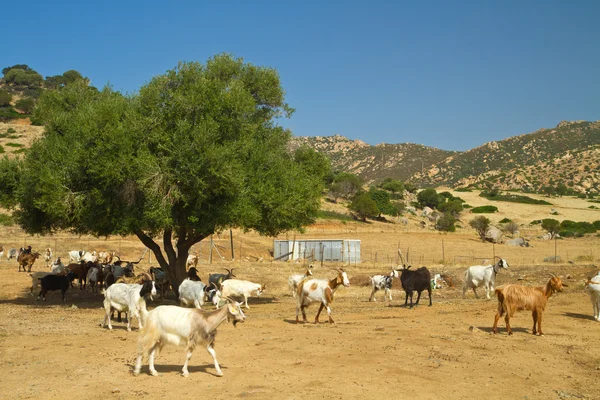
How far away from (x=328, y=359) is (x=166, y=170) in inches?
429

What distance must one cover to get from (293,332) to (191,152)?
8.22 m

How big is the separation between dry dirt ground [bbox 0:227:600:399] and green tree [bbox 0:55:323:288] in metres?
3.88

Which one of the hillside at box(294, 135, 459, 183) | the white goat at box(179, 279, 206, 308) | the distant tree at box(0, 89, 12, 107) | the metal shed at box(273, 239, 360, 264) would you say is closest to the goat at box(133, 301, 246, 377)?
the white goat at box(179, 279, 206, 308)

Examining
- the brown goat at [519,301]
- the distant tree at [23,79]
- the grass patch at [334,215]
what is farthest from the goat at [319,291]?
the distant tree at [23,79]

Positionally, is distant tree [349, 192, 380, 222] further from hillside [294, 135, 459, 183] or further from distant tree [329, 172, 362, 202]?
hillside [294, 135, 459, 183]

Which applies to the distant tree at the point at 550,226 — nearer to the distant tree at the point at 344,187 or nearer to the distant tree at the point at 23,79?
the distant tree at the point at 344,187

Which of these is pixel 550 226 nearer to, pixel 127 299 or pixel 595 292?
pixel 595 292

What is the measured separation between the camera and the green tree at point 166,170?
21.2 m

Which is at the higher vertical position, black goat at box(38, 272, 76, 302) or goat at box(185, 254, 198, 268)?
goat at box(185, 254, 198, 268)

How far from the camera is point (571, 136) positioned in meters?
150

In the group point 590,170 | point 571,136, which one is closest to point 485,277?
point 590,170

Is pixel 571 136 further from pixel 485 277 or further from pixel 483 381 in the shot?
pixel 483 381

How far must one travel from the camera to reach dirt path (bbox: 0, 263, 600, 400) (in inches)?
425

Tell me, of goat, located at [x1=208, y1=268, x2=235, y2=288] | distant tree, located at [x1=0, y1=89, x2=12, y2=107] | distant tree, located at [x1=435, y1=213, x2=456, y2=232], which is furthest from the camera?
distant tree, located at [x1=0, y1=89, x2=12, y2=107]
